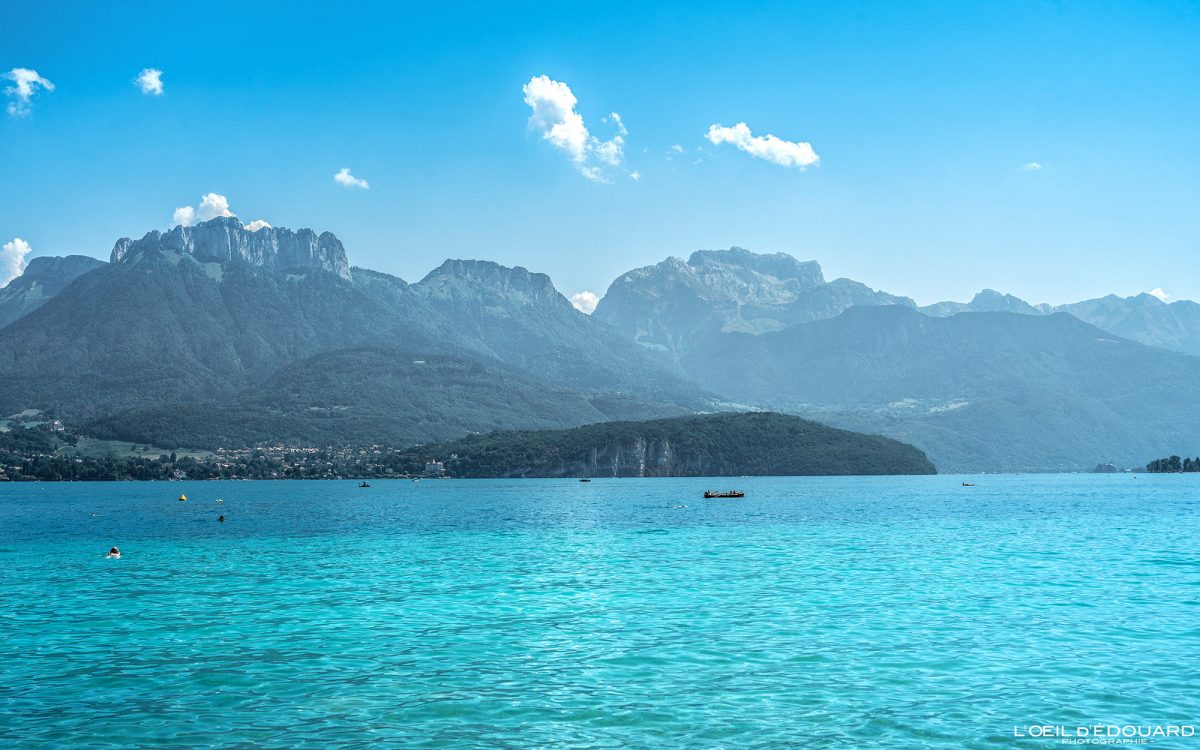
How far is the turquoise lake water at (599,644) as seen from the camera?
86.3 feet

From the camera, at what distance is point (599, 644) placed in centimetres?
3741

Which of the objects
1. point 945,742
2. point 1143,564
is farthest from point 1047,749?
point 1143,564

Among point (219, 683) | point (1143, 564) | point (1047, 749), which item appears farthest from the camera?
point (1143, 564)

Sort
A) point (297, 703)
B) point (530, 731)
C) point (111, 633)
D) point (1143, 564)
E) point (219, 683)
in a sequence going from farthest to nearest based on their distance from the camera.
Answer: point (1143, 564), point (111, 633), point (219, 683), point (297, 703), point (530, 731)

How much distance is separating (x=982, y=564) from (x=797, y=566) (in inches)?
521

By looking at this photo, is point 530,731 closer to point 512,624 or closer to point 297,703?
point 297,703

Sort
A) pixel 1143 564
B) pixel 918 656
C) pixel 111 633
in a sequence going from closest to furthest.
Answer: pixel 918 656 < pixel 111 633 < pixel 1143 564

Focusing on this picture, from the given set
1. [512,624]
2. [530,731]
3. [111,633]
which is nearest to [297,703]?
[530,731]

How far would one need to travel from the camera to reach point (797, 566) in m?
63.9

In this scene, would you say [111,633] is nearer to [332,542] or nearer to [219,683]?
[219,683]

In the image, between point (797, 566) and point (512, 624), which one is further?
point (797, 566)

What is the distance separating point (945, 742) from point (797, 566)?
3994 centimetres

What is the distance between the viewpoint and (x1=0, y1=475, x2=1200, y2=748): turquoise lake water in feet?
86.3

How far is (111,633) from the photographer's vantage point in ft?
135
